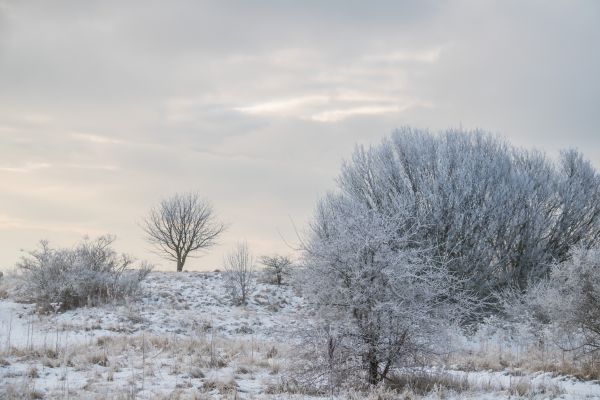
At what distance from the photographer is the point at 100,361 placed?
33.0 ft

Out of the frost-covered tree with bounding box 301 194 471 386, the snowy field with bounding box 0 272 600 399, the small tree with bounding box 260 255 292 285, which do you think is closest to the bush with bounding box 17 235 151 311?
the snowy field with bounding box 0 272 600 399

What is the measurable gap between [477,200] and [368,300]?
14.2 metres

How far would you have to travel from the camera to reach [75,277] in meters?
20.0

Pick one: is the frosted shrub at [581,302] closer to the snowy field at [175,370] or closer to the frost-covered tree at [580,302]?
the frost-covered tree at [580,302]

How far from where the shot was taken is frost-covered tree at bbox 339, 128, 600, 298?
2088cm

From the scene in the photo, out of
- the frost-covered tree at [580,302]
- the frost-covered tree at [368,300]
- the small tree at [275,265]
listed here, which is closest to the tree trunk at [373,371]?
the frost-covered tree at [368,300]

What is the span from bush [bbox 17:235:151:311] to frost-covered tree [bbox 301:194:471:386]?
12.9m

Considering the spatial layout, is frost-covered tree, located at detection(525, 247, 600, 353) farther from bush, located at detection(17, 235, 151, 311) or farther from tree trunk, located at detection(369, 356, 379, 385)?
bush, located at detection(17, 235, 151, 311)

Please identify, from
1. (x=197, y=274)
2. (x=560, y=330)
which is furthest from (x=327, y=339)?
(x=197, y=274)

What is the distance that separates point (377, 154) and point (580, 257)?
38.1 ft

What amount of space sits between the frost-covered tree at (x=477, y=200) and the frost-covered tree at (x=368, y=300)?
11.1m

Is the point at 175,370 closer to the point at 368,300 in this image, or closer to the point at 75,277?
the point at 368,300

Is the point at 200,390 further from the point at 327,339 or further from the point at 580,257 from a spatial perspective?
the point at 580,257

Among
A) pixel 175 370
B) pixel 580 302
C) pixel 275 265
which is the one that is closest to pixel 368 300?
pixel 175 370
